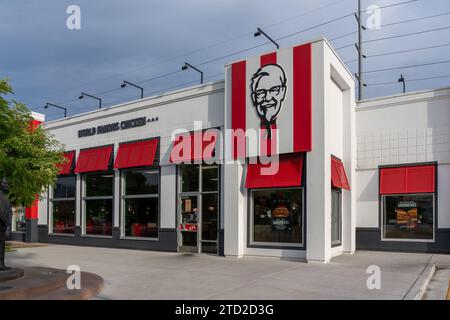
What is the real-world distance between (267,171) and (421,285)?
6.11m

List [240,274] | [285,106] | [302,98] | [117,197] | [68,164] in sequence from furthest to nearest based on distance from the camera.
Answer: [68,164]
[117,197]
[285,106]
[302,98]
[240,274]

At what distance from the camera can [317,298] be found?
827 cm

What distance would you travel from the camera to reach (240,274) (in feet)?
36.5

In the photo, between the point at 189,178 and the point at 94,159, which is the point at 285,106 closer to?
the point at 189,178

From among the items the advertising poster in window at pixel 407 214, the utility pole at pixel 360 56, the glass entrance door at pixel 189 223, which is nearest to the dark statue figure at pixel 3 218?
the glass entrance door at pixel 189 223

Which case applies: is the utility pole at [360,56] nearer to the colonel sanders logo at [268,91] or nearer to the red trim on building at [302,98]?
the colonel sanders logo at [268,91]

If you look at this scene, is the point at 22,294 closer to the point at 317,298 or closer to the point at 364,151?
the point at 317,298

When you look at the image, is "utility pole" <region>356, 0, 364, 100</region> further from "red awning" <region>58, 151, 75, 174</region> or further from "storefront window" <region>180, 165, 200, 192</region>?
"red awning" <region>58, 151, 75, 174</region>

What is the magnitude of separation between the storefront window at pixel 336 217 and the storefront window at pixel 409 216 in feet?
5.50

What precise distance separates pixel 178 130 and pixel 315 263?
7201 mm

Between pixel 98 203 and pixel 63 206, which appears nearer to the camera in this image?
pixel 98 203

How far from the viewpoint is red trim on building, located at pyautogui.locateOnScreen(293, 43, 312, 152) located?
13602mm

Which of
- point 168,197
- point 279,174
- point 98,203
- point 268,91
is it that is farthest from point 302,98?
point 98,203

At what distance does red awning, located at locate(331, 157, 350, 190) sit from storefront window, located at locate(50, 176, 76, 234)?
484 inches
